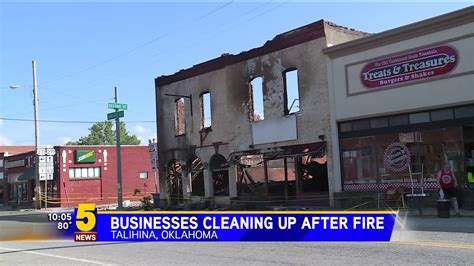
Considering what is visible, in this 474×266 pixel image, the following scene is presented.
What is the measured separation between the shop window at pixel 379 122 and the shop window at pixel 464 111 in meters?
2.75

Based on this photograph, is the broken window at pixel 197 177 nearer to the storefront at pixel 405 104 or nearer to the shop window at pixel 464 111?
the storefront at pixel 405 104

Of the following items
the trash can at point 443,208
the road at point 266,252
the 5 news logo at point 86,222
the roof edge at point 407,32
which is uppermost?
the roof edge at point 407,32

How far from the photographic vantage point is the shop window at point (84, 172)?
4375 cm

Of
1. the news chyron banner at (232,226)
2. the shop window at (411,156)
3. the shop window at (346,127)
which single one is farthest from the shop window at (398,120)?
the news chyron banner at (232,226)

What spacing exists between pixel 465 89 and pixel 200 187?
16436 mm

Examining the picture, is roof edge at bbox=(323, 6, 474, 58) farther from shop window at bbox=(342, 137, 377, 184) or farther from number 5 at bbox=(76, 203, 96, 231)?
number 5 at bbox=(76, 203, 96, 231)

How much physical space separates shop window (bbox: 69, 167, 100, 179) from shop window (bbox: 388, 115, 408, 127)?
3085 cm

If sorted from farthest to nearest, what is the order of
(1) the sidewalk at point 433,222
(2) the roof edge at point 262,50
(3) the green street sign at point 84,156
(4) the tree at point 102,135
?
(4) the tree at point 102,135
(3) the green street sign at point 84,156
(2) the roof edge at point 262,50
(1) the sidewalk at point 433,222

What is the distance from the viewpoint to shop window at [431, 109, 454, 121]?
1835 centimetres

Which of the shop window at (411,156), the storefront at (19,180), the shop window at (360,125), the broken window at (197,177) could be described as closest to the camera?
the shop window at (411,156)

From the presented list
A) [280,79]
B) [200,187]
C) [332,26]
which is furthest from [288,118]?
[200,187]

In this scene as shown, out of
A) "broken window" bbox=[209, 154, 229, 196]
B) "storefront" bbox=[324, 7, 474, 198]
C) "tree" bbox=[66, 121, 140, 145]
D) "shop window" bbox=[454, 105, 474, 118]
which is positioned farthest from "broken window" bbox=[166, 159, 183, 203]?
"tree" bbox=[66, 121, 140, 145]

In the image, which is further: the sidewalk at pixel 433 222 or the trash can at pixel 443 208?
the trash can at pixel 443 208

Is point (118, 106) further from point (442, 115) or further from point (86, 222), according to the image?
point (86, 222)
